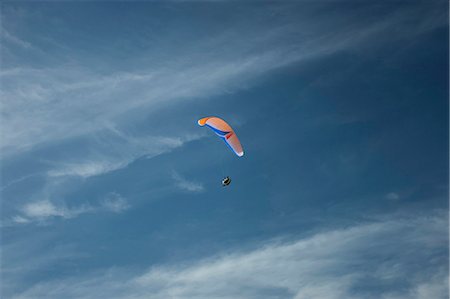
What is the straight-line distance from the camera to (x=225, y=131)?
57938 mm

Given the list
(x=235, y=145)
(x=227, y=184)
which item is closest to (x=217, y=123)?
(x=235, y=145)

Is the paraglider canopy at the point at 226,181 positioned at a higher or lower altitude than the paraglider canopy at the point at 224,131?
lower

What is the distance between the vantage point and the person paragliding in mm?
57844

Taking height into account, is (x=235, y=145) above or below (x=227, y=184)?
above

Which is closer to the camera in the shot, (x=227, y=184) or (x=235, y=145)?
(x=227, y=184)

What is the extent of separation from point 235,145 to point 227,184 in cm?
767

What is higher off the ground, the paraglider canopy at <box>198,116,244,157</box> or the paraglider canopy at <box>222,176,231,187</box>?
the paraglider canopy at <box>198,116,244,157</box>

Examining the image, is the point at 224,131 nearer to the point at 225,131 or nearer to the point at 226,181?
the point at 225,131

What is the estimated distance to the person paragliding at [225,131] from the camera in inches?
2277

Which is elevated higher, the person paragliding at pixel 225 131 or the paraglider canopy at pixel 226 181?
the person paragliding at pixel 225 131

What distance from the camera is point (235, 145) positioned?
58.6 meters

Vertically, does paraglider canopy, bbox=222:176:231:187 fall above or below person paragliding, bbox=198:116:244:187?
below

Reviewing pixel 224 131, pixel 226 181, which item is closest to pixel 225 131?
pixel 224 131

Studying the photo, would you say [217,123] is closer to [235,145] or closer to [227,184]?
[235,145]
